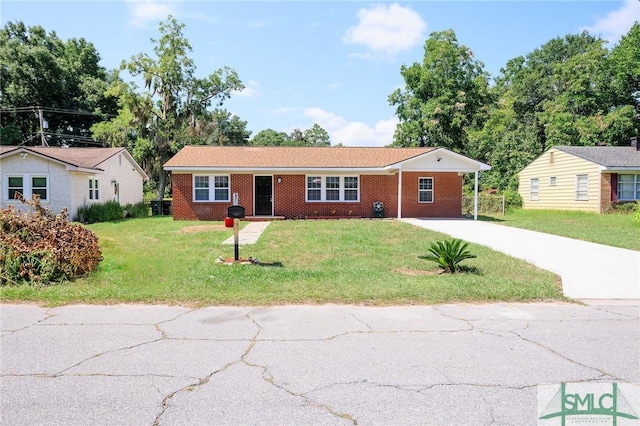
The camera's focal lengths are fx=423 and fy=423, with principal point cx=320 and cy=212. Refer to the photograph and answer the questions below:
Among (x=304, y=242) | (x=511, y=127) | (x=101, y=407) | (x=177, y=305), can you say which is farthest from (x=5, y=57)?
(x=511, y=127)

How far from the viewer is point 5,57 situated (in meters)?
36.0

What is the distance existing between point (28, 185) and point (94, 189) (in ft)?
10.9

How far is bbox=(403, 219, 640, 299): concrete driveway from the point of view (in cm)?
715

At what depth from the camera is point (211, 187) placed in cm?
2169

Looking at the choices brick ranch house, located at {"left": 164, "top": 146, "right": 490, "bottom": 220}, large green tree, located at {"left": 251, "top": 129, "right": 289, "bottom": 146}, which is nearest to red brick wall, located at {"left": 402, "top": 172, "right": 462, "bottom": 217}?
brick ranch house, located at {"left": 164, "top": 146, "right": 490, "bottom": 220}

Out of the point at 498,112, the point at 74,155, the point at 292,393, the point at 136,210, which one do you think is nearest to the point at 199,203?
the point at 136,210

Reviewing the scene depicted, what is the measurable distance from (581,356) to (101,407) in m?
4.27

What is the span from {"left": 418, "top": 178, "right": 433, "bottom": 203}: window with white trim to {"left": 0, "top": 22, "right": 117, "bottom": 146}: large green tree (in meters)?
27.6

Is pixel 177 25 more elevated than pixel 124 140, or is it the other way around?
pixel 177 25

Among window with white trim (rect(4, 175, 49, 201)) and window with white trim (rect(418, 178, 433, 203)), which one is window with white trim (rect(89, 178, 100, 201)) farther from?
window with white trim (rect(418, 178, 433, 203))

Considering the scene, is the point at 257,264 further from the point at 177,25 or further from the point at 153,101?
the point at 177,25

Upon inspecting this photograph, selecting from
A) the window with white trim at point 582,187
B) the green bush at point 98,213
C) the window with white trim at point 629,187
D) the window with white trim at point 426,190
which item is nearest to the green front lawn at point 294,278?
the green bush at point 98,213

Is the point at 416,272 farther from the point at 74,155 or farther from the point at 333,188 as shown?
the point at 74,155

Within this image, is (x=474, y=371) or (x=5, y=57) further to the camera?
(x=5, y=57)
